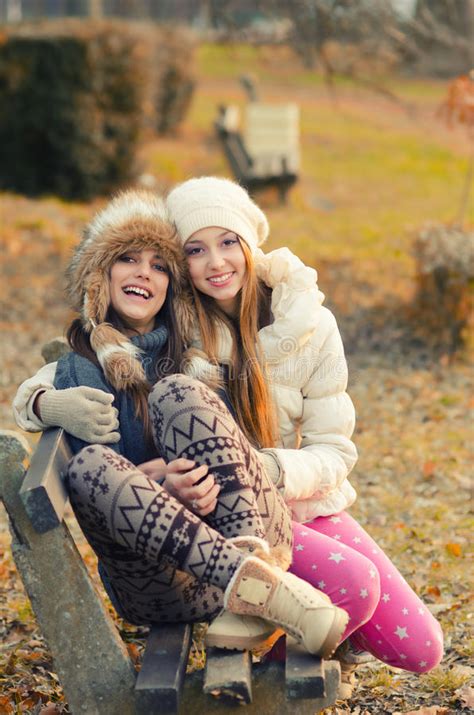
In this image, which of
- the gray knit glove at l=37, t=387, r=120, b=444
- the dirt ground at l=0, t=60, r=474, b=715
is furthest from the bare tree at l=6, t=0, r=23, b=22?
the gray knit glove at l=37, t=387, r=120, b=444

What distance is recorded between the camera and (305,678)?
2363mm

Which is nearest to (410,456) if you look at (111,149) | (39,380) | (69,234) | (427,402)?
(427,402)

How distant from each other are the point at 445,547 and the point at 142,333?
6.17 feet

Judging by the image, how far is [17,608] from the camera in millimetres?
3811

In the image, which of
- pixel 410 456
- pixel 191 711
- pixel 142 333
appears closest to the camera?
pixel 191 711

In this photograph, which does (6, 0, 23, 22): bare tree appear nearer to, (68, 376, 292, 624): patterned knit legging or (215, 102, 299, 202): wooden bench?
(215, 102, 299, 202): wooden bench

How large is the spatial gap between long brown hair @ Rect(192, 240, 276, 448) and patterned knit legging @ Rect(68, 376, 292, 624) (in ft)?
1.13

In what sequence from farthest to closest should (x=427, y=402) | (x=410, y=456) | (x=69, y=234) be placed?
(x=69, y=234)
(x=427, y=402)
(x=410, y=456)

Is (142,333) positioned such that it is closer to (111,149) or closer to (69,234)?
(69,234)

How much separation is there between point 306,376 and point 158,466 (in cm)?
62

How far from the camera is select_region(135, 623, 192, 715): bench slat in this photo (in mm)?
2346

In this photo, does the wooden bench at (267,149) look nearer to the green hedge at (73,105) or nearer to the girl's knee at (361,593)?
A: the green hedge at (73,105)

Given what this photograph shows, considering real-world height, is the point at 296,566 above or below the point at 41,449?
below

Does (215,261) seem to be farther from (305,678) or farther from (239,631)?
(305,678)
